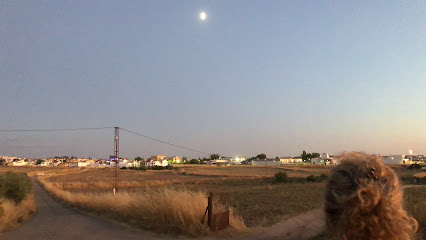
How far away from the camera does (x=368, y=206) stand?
78.4 inches

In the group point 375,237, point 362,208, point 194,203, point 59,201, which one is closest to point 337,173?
point 362,208

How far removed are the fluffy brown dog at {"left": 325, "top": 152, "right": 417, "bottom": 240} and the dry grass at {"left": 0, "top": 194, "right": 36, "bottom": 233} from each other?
16577 millimetres

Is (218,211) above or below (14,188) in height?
above

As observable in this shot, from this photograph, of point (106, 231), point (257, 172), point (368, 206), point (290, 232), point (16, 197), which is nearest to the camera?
point (368, 206)

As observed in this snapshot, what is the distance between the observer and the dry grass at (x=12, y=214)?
51.3ft

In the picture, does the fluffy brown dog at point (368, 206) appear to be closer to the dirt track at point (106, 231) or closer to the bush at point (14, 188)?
the dirt track at point (106, 231)

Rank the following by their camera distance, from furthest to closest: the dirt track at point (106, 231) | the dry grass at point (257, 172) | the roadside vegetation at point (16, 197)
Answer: the dry grass at point (257, 172) < the roadside vegetation at point (16, 197) < the dirt track at point (106, 231)

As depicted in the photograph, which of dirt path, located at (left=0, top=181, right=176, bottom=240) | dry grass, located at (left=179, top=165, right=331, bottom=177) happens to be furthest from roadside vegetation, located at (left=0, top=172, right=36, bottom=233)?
dry grass, located at (left=179, top=165, right=331, bottom=177)

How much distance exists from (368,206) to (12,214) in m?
19.7

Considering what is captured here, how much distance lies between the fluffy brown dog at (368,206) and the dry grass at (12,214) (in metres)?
16.6

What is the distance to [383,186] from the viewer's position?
205cm

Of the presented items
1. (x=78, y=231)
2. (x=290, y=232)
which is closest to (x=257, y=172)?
(x=78, y=231)

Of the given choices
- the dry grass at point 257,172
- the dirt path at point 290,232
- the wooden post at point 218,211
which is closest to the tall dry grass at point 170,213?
the wooden post at point 218,211

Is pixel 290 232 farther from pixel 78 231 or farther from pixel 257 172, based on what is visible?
pixel 257 172
